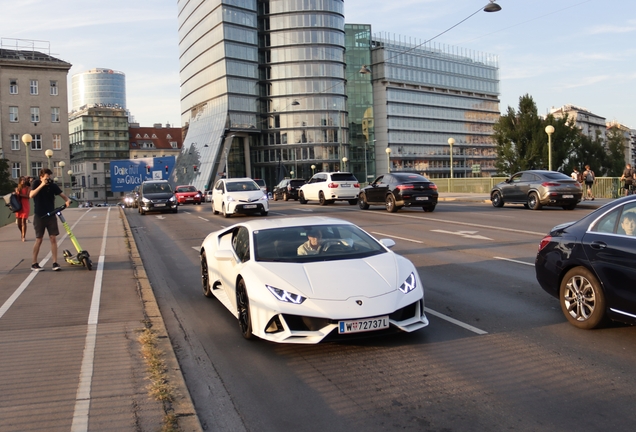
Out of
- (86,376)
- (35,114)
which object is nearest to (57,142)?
(35,114)

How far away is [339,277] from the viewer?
6000 millimetres

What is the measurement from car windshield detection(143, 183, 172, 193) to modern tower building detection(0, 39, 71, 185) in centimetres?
5073

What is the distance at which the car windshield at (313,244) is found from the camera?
6.62m

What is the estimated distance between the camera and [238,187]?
26.5m

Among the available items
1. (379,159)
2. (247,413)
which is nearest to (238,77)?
(379,159)

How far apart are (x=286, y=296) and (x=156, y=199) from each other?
86.8 feet

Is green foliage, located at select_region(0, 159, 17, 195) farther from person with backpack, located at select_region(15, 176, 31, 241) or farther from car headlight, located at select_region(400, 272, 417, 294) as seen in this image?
car headlight, located at select_region(400, 272, 417, 294)

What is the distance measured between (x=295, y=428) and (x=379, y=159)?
116756 millimetres

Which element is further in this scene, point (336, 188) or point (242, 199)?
point (336, 188)

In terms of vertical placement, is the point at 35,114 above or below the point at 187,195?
above

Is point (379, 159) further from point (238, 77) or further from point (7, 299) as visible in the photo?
point (7, 299)

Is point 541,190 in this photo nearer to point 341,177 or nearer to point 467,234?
point 467,234

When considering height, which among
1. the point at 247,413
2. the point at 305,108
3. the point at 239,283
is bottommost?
the point at 247,413

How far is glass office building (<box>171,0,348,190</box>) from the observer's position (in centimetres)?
9488
